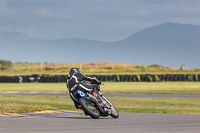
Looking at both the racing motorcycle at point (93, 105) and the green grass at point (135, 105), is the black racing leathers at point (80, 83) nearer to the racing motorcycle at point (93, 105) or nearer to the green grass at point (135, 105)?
the racing motorcycle at point (93, 105)

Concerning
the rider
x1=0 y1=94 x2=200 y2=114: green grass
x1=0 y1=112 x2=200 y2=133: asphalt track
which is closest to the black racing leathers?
the rider

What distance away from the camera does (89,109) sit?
14.5 metres

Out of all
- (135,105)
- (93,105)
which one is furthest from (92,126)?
(135,105)

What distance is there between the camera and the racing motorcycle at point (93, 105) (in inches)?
569

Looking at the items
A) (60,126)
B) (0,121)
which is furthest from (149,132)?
(0,121)

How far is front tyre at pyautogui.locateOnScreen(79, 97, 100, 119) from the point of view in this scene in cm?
1441

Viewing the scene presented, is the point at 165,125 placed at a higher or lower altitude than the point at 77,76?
lower

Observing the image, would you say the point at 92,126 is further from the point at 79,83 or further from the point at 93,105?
the point at 79,83

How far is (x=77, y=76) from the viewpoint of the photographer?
48.1 feet

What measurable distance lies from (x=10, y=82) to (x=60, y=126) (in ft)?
162

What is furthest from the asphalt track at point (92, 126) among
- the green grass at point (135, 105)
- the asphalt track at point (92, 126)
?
the green grass at point (135, 105)

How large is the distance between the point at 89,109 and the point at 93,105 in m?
0.26

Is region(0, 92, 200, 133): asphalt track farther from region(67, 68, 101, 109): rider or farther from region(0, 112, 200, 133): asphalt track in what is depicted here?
region(67, 68, 101, 109): rider

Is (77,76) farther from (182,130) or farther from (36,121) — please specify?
(182,130)
